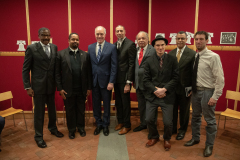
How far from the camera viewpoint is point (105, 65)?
3.25 metres

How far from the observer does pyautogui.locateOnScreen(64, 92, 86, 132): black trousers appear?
10.7 ft

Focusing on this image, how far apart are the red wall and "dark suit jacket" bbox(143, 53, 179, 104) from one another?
1.63m

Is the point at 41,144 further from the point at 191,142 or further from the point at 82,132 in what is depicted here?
the point at 191,142

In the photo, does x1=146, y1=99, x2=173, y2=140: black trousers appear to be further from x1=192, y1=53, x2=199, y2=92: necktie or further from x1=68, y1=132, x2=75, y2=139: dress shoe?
x1=68, y1=132, x2=75, y2=139: dress shoe

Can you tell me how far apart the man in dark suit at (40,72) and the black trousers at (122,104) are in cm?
122

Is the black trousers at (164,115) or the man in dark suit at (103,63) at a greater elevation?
the man in dark suit at (103,63)

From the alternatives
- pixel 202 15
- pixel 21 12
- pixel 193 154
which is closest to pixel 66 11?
pixel 21 12

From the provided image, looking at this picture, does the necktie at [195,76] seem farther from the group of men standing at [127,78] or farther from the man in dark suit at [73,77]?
the man in dark suit at [73,77]

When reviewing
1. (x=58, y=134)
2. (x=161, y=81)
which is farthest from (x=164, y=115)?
(x=58, y=134)

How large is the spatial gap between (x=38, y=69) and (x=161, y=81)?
2063 mm

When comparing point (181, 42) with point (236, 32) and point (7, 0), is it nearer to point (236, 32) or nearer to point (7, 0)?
point (236, 32)

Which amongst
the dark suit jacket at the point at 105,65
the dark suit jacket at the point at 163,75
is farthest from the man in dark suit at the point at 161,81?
the dark suit jacket at the point at 105,65

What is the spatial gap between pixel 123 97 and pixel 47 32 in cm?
178

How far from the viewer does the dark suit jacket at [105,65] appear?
3207 mm
